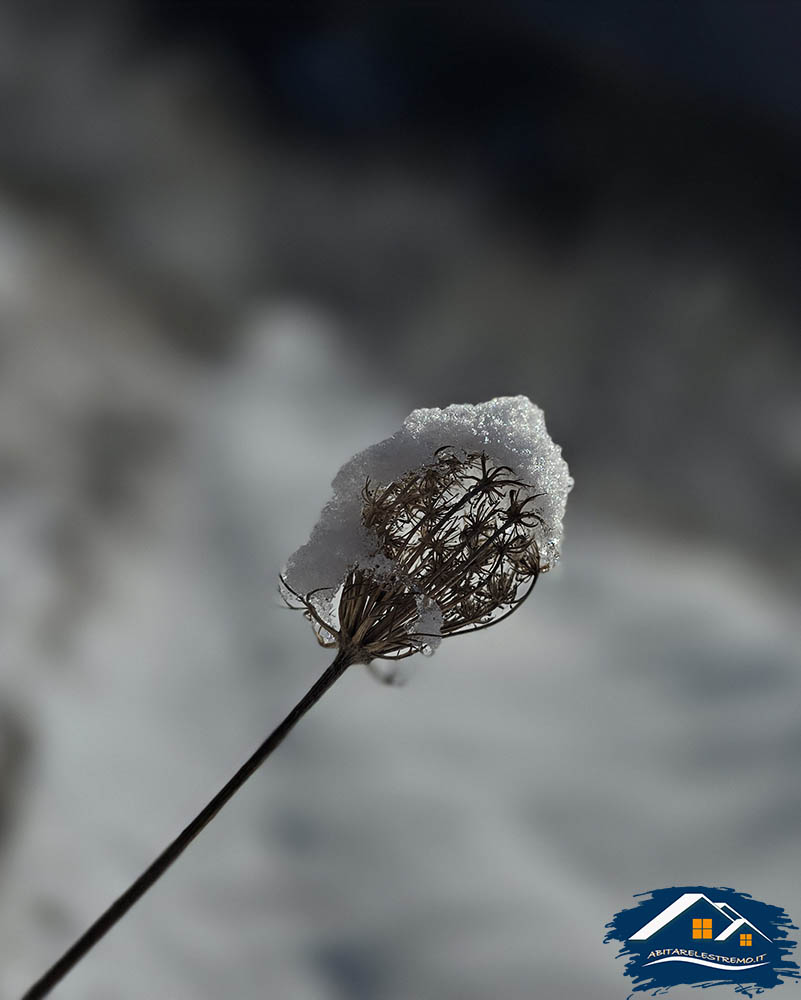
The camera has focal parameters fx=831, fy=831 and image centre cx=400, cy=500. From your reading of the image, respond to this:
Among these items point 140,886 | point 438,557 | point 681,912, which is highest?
→ point 681,912

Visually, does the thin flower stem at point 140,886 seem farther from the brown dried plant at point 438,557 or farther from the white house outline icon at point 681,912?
the white house outline icon at point 681,912

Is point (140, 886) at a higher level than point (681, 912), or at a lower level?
lower

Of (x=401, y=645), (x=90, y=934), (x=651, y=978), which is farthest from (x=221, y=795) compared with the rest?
(x=651, y=978)

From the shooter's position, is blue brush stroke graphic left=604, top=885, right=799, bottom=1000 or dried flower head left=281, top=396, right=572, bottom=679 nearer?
dried flower head left=281, top=396, right=572, bottom=679

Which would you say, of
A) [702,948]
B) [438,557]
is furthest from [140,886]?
[702,948]

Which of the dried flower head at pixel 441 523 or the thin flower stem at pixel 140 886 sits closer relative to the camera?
the thin flower stem at pixel 140 886

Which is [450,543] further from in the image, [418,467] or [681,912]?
[681,912]

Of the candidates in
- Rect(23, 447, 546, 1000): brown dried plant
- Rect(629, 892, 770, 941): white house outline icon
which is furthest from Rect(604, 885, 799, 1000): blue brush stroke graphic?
Rect(23, 447, 546, 1000): brown dried plant

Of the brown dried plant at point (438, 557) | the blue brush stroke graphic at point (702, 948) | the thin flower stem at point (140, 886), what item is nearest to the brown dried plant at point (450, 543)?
the brown dried plant at point (438, 557)

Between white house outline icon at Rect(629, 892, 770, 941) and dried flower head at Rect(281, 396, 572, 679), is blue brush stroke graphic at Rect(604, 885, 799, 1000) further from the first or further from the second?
dried flower head at Rect(281, 396, 572, 679)
